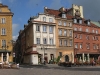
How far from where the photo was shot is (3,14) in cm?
6494

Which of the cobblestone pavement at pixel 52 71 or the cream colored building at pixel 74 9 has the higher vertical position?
the cream colored building at pixel 74 9

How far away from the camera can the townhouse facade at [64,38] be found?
74.4m

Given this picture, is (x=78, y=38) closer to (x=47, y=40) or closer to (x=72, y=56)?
(x=72, y=56)

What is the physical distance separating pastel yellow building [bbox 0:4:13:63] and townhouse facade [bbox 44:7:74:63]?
1696 cm

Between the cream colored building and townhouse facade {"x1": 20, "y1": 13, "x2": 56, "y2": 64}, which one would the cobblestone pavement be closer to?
townhouse facade {"x1": 20, "y1": 13, "x2": 56, "y2": 64}

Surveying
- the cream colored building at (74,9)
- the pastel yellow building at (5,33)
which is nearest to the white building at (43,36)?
the pastel yellow building at (5,33)

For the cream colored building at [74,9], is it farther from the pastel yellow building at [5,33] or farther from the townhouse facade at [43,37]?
the pastel yellow building at [5,33]

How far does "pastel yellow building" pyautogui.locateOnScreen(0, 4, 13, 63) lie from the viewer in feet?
203

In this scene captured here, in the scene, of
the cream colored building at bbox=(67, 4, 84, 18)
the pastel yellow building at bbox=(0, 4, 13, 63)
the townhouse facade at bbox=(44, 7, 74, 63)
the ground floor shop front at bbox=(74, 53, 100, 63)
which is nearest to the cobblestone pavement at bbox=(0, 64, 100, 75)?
the pastel yellow building at bbox=(0, 4, 13, 63)

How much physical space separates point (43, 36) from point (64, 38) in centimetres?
804

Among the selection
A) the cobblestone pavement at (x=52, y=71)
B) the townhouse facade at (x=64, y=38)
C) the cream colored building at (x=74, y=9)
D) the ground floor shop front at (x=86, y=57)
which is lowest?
the cobblestone pavement at (x=52, y=71)

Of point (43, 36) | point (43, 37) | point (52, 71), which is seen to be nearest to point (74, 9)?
point (43, 36)

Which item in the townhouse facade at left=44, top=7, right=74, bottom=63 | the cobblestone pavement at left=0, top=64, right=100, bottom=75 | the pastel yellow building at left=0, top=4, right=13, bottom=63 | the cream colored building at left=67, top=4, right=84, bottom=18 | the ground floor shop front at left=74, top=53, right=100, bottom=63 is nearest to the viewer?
the cobblestone pavement at left=0, top=64, right=100, bottom=75

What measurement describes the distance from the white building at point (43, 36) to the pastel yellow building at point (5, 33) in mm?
7777
